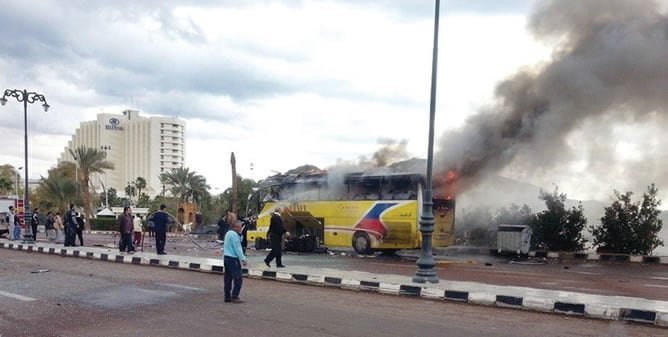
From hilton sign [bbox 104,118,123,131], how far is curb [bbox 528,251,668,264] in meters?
128

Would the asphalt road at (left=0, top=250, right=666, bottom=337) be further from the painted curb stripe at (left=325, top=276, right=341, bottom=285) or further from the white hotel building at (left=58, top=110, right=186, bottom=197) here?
the white hotel building at (left=58, top=110, right=186, bottom=197)

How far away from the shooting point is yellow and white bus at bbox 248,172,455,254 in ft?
63.8

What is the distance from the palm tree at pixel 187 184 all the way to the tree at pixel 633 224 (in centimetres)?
4100

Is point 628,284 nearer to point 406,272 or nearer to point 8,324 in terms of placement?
point 406,272

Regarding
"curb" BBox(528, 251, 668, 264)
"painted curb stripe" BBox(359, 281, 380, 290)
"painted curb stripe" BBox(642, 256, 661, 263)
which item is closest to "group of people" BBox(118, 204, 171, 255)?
"painted curb stripe" BBox(359, 281, 380, 290)

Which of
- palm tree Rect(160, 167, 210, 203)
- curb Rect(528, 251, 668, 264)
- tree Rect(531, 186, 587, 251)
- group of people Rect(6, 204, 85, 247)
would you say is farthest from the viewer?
palm tree Rect(160, 167, 210, 203)

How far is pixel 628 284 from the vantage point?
12695 millimetres

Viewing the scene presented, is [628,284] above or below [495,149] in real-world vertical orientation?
below

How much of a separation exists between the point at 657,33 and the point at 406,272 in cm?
959

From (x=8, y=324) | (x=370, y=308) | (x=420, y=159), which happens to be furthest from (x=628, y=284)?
(x=8, y=324)

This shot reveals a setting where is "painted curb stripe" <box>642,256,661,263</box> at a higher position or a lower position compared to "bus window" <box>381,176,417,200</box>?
lower

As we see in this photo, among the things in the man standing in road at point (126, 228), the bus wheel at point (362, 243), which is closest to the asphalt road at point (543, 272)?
the bus wheel at point (362, 243)

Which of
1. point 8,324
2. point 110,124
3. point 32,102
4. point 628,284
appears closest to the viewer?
point 8,324

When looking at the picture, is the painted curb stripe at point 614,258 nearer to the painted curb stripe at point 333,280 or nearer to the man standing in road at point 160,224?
the painted curb stripe at point 333,280
